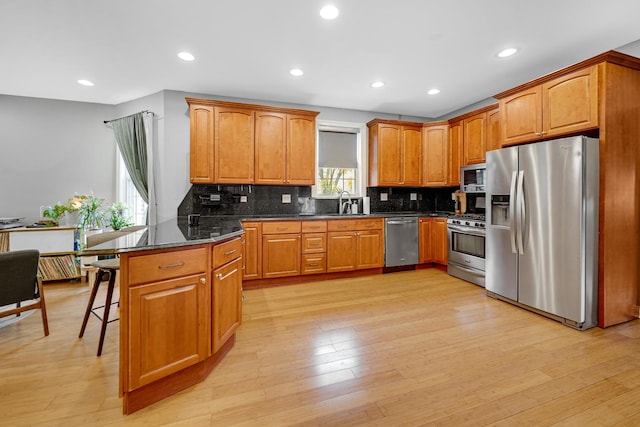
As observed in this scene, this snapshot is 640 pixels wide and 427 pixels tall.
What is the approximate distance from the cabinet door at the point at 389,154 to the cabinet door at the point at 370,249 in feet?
3.03

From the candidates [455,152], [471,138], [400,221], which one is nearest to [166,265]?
[400,221]

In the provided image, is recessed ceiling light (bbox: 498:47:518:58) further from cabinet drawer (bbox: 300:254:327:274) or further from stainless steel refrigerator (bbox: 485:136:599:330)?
cabinet drawer (bbox: 300:254:327:274)

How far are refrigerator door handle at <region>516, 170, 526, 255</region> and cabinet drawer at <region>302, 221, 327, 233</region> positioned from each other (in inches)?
89.8

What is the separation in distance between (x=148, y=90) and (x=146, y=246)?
3386 millimetres

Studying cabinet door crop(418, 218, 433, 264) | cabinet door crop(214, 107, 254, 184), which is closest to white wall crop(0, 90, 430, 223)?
cabinet door crop(214, 107, 254, 184)

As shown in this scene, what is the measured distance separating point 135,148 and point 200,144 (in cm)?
107

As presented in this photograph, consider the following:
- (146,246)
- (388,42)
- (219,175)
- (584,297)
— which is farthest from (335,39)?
(584,297)

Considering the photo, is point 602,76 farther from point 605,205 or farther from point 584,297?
point 584,297

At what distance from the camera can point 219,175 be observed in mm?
3812

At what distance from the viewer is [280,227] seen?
3801 millimetres

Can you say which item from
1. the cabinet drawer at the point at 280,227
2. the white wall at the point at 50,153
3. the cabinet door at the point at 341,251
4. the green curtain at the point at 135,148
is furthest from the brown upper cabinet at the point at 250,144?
the white wall at the point at 50,153

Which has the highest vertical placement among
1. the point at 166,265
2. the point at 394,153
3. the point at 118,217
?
the point at 394,153

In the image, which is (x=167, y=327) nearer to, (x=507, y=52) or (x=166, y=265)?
(x=166, y=265)

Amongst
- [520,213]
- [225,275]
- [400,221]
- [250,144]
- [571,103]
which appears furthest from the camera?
[400,221]
